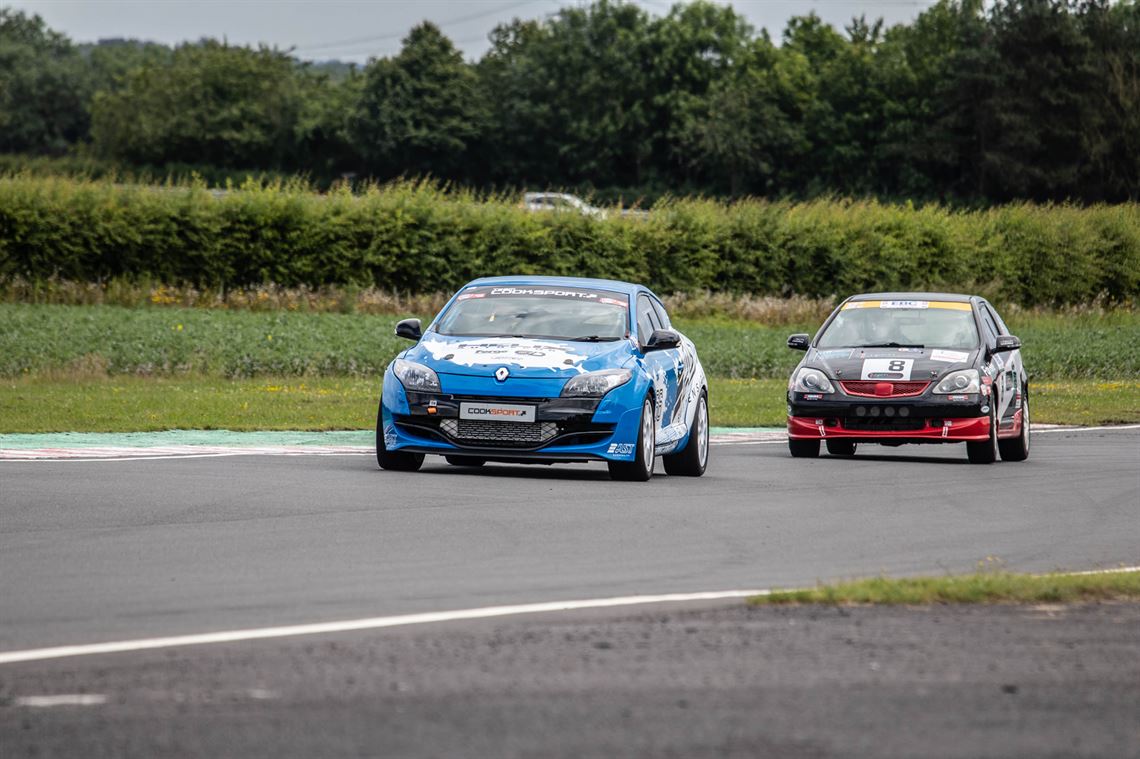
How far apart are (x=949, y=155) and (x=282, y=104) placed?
36648mm

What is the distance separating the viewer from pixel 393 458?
15.3 metres

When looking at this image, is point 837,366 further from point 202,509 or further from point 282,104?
point 282,104

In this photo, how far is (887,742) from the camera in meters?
5.74

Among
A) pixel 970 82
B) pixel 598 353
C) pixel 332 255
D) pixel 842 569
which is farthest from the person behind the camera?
pixel 970 82

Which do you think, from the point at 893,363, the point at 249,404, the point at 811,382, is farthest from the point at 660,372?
the point at 249,404

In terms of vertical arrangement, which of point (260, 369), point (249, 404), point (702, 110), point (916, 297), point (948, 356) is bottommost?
point (260, 369)

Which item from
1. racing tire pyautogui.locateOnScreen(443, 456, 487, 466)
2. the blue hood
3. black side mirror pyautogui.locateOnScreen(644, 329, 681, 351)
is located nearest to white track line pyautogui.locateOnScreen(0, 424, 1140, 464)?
racing tire pyautogui.locateOnScreen(443, 456, 487, 466)

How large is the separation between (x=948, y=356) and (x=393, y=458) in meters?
5.91

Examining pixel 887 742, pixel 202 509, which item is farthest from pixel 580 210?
pixel 887 742

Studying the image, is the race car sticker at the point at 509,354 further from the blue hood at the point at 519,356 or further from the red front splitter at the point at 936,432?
the red front splitter at the point at 936,432

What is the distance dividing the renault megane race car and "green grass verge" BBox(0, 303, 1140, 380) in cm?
1260

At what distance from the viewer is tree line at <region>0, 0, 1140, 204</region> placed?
85.3 m

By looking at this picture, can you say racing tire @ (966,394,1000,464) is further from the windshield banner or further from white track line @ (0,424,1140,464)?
white track line @ (0,424,1140,464)

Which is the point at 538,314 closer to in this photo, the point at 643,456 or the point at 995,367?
the point at 643,456
